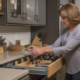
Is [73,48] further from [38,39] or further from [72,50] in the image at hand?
[38,39]

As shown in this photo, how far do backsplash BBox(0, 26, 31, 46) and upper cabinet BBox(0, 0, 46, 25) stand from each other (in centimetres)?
40

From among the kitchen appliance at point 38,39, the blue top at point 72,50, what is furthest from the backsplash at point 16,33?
the blue top at point 72,50

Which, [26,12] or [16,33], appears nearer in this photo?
[26,12]

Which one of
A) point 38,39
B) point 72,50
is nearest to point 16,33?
point 38,39

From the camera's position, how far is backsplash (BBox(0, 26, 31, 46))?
94.0 inches

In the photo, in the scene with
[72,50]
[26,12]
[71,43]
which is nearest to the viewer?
[71,43]

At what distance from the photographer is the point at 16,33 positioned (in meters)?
2.66

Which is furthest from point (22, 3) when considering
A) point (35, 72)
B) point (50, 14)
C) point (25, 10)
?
point (35, 72)

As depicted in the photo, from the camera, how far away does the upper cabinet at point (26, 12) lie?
1.90m

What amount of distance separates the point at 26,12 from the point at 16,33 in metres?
0.57

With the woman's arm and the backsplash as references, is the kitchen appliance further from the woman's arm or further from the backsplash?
the woman's arm

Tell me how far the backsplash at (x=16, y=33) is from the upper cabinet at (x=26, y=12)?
401 mm

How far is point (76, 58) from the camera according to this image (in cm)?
158

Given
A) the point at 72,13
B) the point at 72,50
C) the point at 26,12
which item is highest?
the point at 26,12
